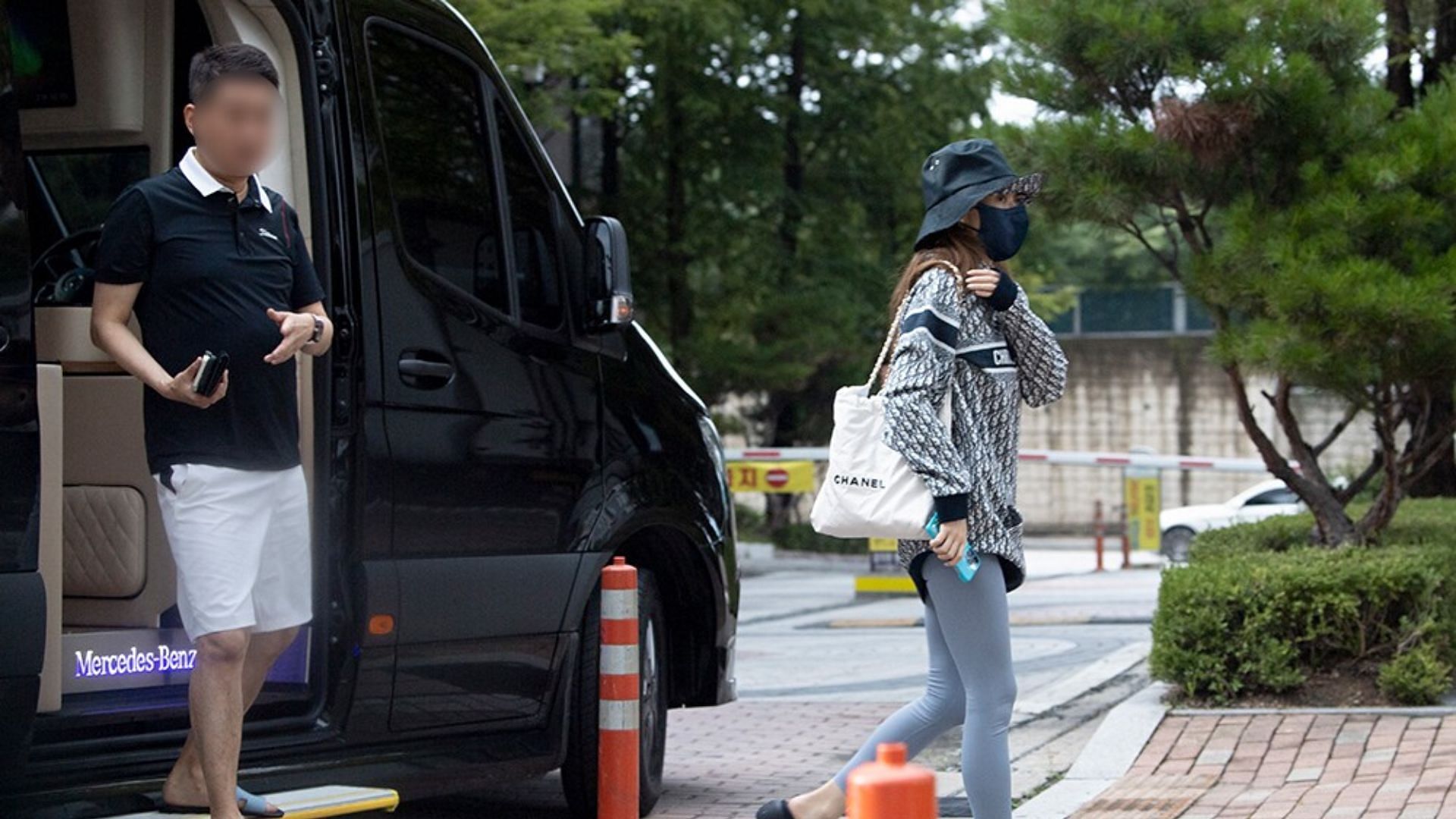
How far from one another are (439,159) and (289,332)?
1.29m

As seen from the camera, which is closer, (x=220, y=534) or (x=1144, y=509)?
(x=220, y=534)

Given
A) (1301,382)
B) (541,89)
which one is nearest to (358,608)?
(1301,382)

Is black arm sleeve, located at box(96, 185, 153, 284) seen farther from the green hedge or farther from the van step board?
the green hedge

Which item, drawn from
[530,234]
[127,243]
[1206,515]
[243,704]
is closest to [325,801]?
[243,704]

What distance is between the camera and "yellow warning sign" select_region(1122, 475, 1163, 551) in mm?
30328

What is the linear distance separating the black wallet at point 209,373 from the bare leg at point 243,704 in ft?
2.03

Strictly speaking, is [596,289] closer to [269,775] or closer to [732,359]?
[269,775]

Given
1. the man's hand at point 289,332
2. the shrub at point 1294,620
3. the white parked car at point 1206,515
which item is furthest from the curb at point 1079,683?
the white parked car at point 1206,515

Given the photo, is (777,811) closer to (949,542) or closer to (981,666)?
(981,666)

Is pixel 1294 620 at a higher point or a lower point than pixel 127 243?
lower

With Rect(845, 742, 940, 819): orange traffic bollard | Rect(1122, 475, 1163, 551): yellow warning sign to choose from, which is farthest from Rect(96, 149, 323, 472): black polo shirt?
Rect(1122, 475, 1163, 551): yellow warning sign

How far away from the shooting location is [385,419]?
541 cm

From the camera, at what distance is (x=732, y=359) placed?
25969 millimetres

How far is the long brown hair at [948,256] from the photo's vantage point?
5.13 metres
